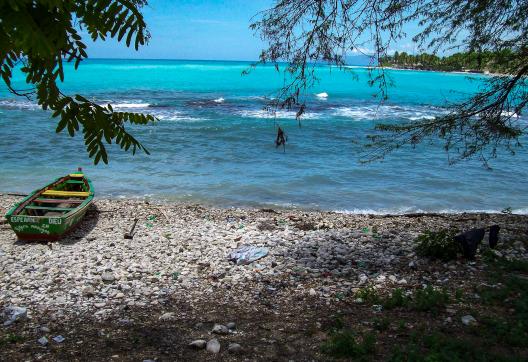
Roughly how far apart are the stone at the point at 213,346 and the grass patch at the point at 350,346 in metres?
1.20

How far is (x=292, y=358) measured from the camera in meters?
5.00

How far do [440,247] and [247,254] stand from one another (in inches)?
133

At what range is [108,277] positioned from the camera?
7.66 metres

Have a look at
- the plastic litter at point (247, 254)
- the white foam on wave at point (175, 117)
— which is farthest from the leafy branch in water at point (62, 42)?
the white foam on wave at point (175, 117)

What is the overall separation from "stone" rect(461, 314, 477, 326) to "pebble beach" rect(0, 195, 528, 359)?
3.83 ft

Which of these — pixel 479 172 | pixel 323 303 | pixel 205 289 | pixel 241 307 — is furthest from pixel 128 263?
pixel 479 172

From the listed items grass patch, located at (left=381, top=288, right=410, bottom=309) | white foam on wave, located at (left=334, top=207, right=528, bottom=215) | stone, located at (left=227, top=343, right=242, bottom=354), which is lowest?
white foam on wave, located at (left=334, top=207, right=528, bottom=215)

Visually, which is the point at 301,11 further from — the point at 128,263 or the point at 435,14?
the point at 128,263

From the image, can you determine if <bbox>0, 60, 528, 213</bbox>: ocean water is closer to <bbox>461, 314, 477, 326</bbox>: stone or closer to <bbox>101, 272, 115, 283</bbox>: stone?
<bbox>461, 314, 477, 326</bbox>: stone

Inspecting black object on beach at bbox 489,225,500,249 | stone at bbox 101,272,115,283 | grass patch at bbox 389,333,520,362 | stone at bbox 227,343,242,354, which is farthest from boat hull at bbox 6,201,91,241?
black object on beach at bbox 489,225,500,249

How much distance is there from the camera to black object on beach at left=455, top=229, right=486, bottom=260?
749 cm

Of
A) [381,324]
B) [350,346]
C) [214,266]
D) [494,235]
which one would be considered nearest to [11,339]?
[214,266]

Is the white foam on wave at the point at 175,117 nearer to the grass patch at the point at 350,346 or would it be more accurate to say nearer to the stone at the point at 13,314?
the stone at the point at 13,314

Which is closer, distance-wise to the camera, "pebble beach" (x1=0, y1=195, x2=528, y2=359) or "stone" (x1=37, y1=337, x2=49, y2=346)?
"stone" (x1=37, y1=337, x2=49, y2=346)
